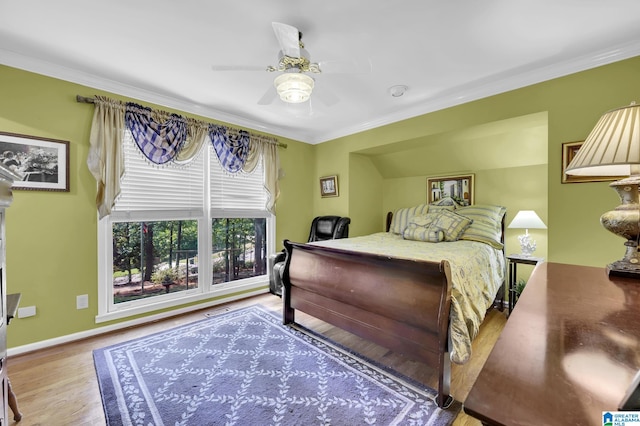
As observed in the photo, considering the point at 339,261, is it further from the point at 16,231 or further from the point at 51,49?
the point at 51,49

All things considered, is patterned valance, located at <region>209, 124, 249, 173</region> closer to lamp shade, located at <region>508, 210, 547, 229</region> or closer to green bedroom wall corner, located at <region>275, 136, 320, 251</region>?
green bedroom wall corner, located at <region>275, 136, 320, 251</region>

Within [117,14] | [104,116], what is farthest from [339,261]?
[104,116]

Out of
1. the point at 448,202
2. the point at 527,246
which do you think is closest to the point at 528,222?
the point at 527,246

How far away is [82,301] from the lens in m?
2.55

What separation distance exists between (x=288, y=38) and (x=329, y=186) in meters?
2.70

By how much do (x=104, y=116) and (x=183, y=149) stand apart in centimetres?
74

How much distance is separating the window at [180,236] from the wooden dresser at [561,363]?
328 centimetres

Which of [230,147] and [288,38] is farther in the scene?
[230,147]

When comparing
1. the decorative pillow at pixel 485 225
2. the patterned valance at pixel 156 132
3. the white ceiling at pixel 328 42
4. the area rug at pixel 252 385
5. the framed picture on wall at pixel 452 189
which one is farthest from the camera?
the framed picture on wall at pixel 452 189

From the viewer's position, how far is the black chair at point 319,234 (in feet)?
11.1

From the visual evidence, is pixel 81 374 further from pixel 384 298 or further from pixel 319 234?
pixel 319 234

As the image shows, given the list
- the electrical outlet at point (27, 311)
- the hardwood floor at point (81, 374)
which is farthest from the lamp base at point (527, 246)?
the electrical outlet at point (27, 311)

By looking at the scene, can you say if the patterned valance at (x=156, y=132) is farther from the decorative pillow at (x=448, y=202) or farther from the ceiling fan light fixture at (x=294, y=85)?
the decorative pillow at (x=448, y=202)

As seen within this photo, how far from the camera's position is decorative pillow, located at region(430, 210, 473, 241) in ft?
10.1
